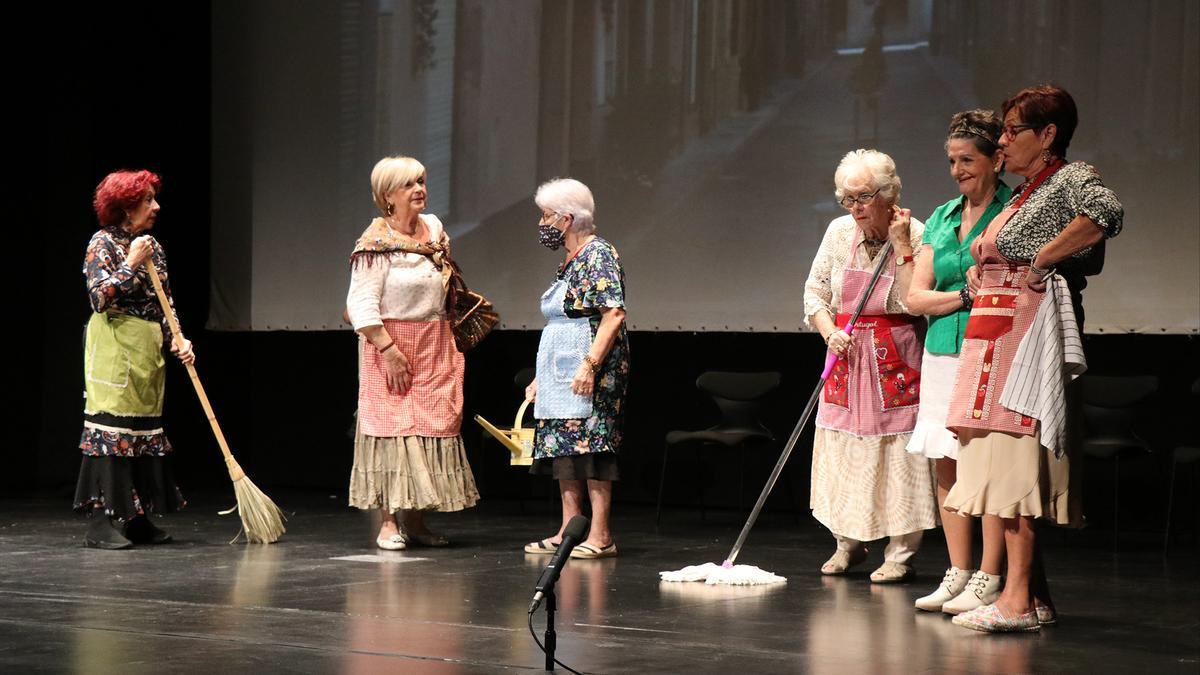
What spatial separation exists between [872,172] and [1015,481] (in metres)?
1.29

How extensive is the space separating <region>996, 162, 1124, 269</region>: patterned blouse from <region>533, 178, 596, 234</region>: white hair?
2009 millimetres

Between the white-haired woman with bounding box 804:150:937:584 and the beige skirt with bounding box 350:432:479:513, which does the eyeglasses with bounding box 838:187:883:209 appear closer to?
the white-haired woman with bounding box 804:150:937:584

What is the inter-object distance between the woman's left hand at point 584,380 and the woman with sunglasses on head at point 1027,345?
1.73 meters

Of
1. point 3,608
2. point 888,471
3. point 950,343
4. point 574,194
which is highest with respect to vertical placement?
point 574,194

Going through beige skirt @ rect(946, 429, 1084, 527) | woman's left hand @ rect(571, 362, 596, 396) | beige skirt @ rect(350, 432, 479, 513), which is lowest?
beige skirt @ rect(350, 432, 479, 513)

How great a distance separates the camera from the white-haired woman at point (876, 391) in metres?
4.68

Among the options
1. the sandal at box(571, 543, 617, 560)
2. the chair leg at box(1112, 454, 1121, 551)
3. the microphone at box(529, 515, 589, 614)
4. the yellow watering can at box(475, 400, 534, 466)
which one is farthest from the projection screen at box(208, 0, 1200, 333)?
the microphone at box(529, 515, 589, 614)

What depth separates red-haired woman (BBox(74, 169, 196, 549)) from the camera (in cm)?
550

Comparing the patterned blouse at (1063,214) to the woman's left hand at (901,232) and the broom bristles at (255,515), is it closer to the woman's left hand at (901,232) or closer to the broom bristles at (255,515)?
the woman's left hand at (901,232)

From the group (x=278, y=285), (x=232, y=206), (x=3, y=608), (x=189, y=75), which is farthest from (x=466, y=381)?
(x=3, y=608)

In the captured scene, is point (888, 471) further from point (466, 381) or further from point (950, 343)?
point (466, 381)

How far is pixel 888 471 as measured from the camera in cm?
473

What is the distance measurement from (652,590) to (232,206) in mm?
4702

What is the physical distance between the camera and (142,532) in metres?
5.74
